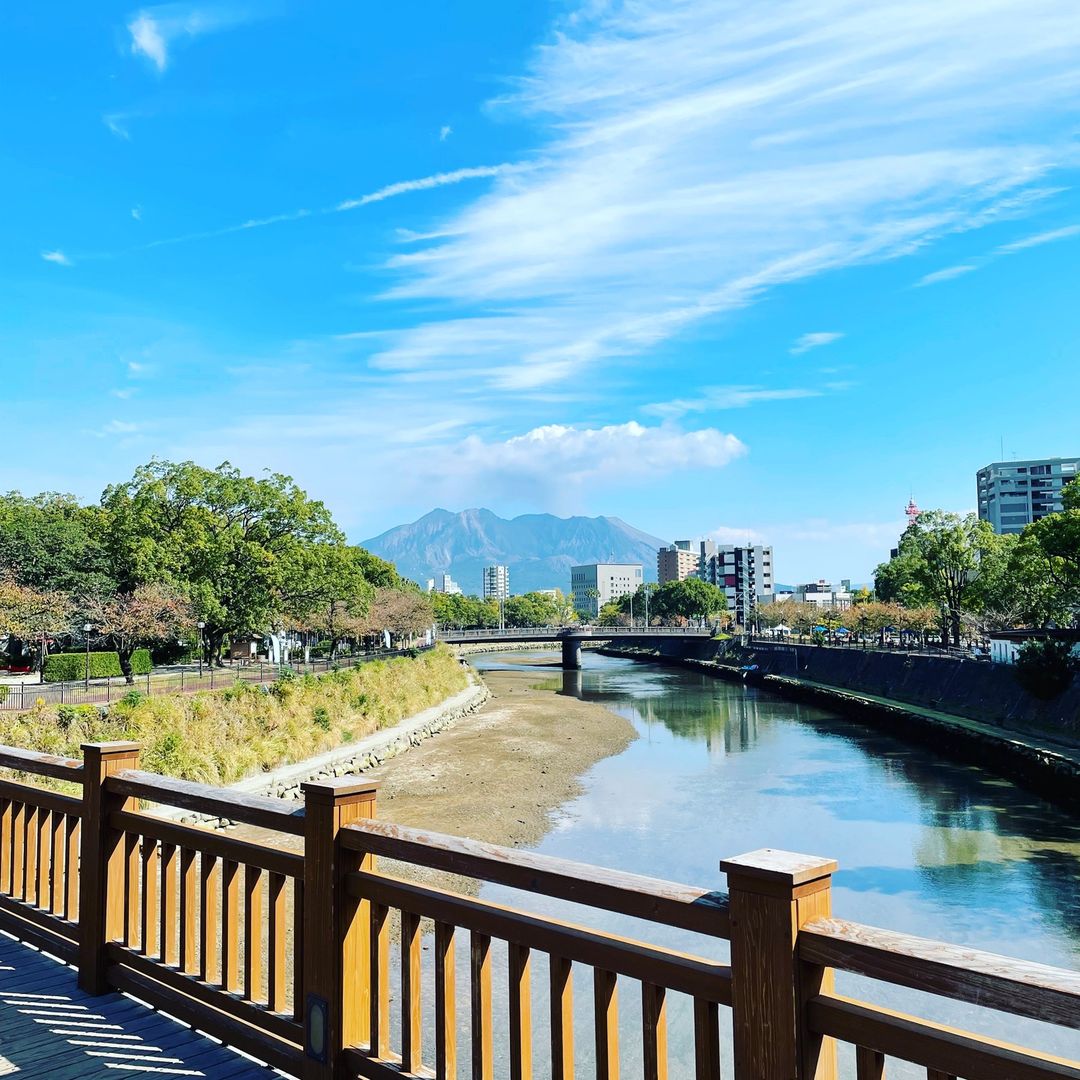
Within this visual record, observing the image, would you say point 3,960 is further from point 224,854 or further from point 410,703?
point 410,703

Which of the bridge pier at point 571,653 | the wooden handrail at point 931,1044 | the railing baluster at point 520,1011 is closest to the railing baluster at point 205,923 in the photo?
the railing baluster at point 520,1011

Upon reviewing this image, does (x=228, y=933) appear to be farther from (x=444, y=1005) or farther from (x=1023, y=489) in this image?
(x=1023, y=489)

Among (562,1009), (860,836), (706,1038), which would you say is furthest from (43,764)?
(860,836)

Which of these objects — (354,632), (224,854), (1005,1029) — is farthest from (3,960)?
(354,632)

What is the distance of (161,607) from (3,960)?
2904 centimetres

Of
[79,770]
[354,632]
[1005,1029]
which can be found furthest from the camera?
[354,632]

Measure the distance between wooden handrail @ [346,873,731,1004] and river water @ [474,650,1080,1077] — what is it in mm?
8690

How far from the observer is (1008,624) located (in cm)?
5550

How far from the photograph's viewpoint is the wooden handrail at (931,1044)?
183 centimetres

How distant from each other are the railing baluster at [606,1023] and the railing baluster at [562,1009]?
0.30 ft

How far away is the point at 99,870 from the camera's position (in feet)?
14.9

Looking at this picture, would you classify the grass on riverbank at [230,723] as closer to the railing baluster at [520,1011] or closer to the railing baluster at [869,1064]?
the railing baluster at [520,1011]

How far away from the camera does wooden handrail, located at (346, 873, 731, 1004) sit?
237 centimetres

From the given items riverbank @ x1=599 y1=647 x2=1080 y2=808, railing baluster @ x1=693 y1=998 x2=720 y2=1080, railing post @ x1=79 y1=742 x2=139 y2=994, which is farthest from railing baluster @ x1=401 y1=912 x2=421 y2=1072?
riverbank @ x1=599 y1=647 x2=1080 y2=808
